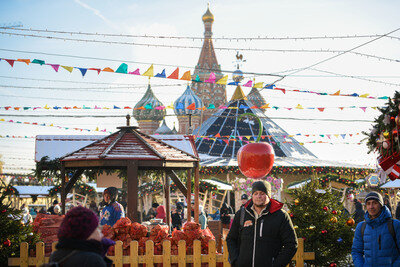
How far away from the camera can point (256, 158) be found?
7906 mm

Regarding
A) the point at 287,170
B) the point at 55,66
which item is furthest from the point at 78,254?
the point at 287,170

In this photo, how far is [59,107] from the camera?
2127 cm

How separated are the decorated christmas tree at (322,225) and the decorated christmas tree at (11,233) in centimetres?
419

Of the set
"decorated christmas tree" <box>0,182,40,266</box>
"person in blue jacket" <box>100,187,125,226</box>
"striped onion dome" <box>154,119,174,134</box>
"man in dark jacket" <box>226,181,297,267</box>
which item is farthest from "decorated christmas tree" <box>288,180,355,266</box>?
"striped onion dome" <box>154,119,174,134</box>

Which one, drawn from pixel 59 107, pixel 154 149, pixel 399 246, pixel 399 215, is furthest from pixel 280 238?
pixel 59 107

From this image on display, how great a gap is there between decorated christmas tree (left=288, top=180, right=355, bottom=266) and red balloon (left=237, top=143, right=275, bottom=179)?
2.88ft

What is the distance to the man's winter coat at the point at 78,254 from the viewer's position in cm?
315

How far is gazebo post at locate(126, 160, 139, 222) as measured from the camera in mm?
9773

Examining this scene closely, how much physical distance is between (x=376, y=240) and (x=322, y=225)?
2.33 meters

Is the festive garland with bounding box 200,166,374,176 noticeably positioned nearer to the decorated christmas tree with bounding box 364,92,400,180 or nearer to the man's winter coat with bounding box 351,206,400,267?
the man's winter coat with bounding box 351,206,400,267

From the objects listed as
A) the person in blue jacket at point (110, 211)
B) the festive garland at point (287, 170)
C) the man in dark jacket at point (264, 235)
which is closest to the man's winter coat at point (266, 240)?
the man in dark jacket at point (264, 235)

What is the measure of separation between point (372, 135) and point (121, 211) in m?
4.69

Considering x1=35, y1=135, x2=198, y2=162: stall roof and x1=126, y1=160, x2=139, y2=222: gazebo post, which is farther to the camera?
x1=35, y1=135, x2=198, y2=162: stall roof

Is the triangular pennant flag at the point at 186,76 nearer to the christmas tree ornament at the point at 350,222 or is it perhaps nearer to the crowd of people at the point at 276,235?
the christmas tree ornament at the point at 350,222
